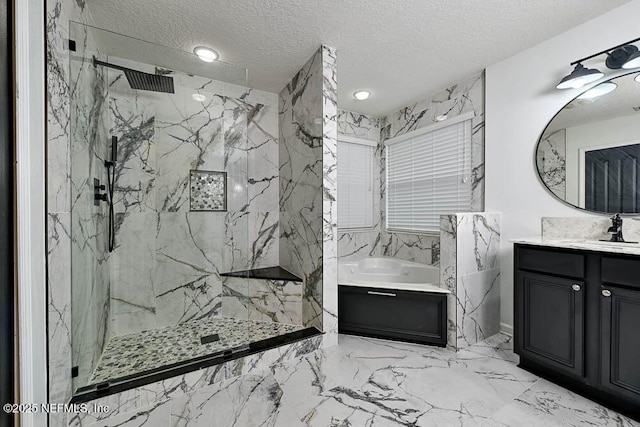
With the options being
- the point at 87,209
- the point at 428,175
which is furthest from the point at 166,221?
the point at 428,175

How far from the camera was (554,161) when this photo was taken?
2174mm

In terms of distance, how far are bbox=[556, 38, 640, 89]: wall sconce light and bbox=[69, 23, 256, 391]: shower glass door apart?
266 cm

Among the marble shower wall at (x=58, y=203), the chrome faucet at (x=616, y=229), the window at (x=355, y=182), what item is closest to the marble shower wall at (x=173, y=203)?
the marble shower wall at (x=58, y=203)

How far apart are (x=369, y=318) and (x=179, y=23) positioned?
9.59 ft

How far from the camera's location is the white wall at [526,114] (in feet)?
6.37

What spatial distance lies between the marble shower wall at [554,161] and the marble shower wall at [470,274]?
0.48m

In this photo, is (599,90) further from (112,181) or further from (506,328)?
(112,181)

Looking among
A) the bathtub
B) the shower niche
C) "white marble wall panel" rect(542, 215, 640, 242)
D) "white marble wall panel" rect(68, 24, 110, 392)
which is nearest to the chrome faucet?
"white marble wall panel" rect(542, 215, 640, 242)

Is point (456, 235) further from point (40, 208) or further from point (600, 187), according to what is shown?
point (40, 208)

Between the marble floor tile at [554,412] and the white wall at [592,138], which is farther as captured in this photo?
the white wall at [592,138]

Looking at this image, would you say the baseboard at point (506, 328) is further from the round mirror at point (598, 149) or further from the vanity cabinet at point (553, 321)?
the round mirror at point (598, 149)

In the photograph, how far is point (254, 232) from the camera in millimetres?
3217

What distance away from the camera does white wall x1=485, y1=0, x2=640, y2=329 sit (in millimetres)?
1942

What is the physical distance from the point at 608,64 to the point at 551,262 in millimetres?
1458
